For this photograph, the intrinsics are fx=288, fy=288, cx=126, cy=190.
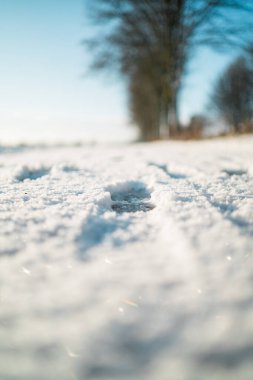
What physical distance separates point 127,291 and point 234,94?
2783cm

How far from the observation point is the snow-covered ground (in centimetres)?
66

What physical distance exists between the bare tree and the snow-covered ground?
24454 millimetres

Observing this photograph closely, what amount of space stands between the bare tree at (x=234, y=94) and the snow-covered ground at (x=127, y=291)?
2445cm

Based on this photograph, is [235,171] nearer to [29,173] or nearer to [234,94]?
[29,173]

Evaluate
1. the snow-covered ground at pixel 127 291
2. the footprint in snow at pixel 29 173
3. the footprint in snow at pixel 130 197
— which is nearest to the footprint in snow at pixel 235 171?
the footprint in snow at pixel 130 197

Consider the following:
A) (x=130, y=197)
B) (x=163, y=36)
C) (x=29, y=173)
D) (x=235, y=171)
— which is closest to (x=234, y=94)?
(x=163, y=36)

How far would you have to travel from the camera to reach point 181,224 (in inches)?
41.5

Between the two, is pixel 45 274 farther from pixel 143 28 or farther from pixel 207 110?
pixel 207 110

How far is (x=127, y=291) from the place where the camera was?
80 cm

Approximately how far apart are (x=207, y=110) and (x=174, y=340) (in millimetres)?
31276

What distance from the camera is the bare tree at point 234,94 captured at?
2366cm

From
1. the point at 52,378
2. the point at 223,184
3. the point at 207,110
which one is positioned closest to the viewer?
the point at 52,378

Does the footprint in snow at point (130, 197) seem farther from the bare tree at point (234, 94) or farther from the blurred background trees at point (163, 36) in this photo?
the bare tree at point (234, 94)

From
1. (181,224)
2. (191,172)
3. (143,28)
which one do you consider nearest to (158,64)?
(143,28)
